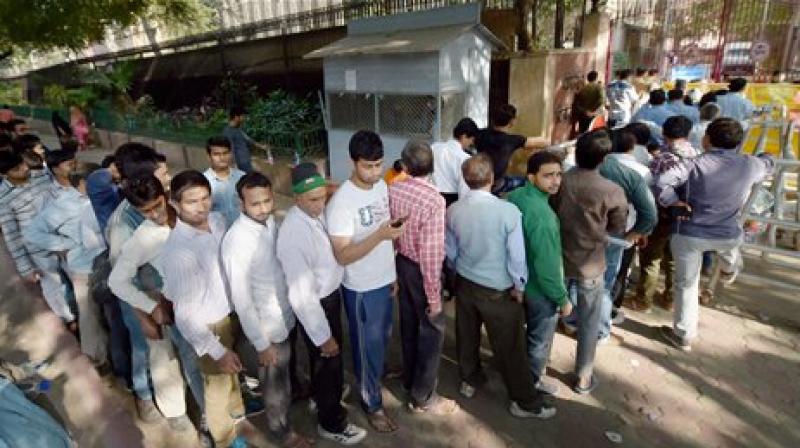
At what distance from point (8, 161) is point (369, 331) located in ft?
10.4

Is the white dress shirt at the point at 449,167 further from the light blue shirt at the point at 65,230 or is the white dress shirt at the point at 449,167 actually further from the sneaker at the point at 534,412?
the light blue shirt at the point at 65,230

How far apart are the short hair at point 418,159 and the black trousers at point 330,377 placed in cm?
90

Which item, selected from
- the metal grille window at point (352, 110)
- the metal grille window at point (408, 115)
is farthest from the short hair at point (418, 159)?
the metal grille window at point (352, 110)

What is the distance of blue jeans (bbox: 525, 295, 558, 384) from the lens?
2.88m

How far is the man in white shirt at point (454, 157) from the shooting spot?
423 cm

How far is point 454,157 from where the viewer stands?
13.9ft

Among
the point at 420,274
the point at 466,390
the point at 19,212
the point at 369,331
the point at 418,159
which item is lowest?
the point at 466,390

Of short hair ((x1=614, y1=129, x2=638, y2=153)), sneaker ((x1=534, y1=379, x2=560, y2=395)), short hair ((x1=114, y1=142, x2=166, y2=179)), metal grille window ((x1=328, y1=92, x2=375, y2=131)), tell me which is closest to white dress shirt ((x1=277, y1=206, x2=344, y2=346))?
short hair ((x1=114, y1=142, x2=166, y2=179))

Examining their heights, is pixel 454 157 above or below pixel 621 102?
below

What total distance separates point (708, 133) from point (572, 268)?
144cm

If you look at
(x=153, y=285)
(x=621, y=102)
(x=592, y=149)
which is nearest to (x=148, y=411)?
(x=153, y=285)

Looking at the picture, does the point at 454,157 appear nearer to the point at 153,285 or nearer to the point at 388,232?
the point at 388,232

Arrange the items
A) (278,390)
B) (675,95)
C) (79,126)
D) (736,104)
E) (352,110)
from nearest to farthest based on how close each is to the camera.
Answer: (278,390)
(675,95)
(736,104)
(352,110)
(79,126)

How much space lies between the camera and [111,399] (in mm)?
3191
